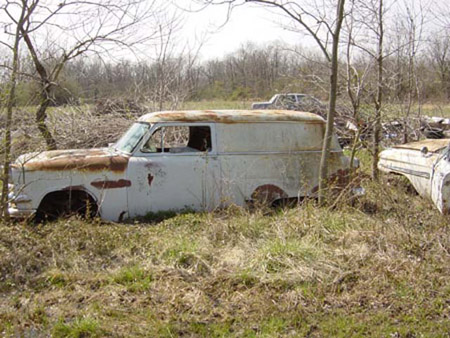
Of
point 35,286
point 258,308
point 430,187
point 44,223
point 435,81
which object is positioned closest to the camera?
point 258,308

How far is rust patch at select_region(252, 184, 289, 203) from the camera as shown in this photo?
6793 mm

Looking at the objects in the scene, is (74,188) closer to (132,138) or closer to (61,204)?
(61,204)

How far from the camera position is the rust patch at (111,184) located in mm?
6223

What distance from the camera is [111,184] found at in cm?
626

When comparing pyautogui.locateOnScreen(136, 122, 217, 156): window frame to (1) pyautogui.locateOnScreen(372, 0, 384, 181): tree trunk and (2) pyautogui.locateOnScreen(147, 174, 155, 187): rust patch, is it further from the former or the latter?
(1) pyautogui.locateOnScreen(372, 0, 384, 181): tree trunk

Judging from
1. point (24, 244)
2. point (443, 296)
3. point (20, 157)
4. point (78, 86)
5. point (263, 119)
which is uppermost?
point (78, 86)

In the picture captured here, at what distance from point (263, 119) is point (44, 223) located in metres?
3.76

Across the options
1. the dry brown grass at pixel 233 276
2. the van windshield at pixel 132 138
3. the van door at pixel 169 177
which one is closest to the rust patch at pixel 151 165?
the van door at pixel 169 177

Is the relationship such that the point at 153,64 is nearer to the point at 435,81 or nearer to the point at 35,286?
the point at 435,81

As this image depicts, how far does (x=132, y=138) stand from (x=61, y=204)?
1.49 meters

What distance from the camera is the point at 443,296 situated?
4.16 m

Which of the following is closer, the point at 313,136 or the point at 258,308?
the point at 258,308

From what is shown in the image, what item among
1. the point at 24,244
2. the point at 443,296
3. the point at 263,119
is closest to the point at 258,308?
the point at 443,296

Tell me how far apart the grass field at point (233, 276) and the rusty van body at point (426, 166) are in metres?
0.42
